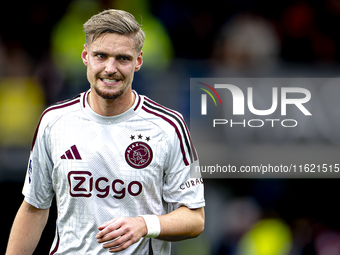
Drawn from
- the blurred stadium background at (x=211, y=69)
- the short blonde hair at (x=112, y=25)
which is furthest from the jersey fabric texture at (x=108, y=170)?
the blurred stadium background at (x=211, y=69)

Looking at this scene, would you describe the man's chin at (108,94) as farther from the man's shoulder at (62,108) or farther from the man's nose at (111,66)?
the man's shoulder at (62,108)

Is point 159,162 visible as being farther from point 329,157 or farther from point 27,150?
point 329,157

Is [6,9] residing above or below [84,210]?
above

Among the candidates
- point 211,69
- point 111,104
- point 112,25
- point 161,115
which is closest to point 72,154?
point 111,104

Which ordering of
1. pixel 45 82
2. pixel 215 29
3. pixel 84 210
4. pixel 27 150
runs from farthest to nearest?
pixel 215 29
pixel 45 82
pixel 27 150
pixel 84 210

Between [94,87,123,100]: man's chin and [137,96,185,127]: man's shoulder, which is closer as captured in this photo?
[94,87,123,100]: man's chin

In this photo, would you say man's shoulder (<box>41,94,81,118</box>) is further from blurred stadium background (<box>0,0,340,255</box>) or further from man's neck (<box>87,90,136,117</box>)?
blurred stadium background (<box>0,0,340,255</box>)

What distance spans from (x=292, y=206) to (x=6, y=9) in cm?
417

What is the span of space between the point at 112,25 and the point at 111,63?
0.21m

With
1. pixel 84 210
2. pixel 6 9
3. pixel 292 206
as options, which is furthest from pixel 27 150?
pixel 292 206

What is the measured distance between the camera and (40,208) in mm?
2523

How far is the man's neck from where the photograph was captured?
8.00 feet

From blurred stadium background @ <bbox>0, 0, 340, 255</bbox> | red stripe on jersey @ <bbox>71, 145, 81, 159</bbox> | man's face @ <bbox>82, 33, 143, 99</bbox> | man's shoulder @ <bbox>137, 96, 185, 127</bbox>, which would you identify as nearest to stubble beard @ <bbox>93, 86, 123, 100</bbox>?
man's face @ <bbox>82, 33, 143, 99</bbox>

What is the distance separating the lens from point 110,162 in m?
2.41
